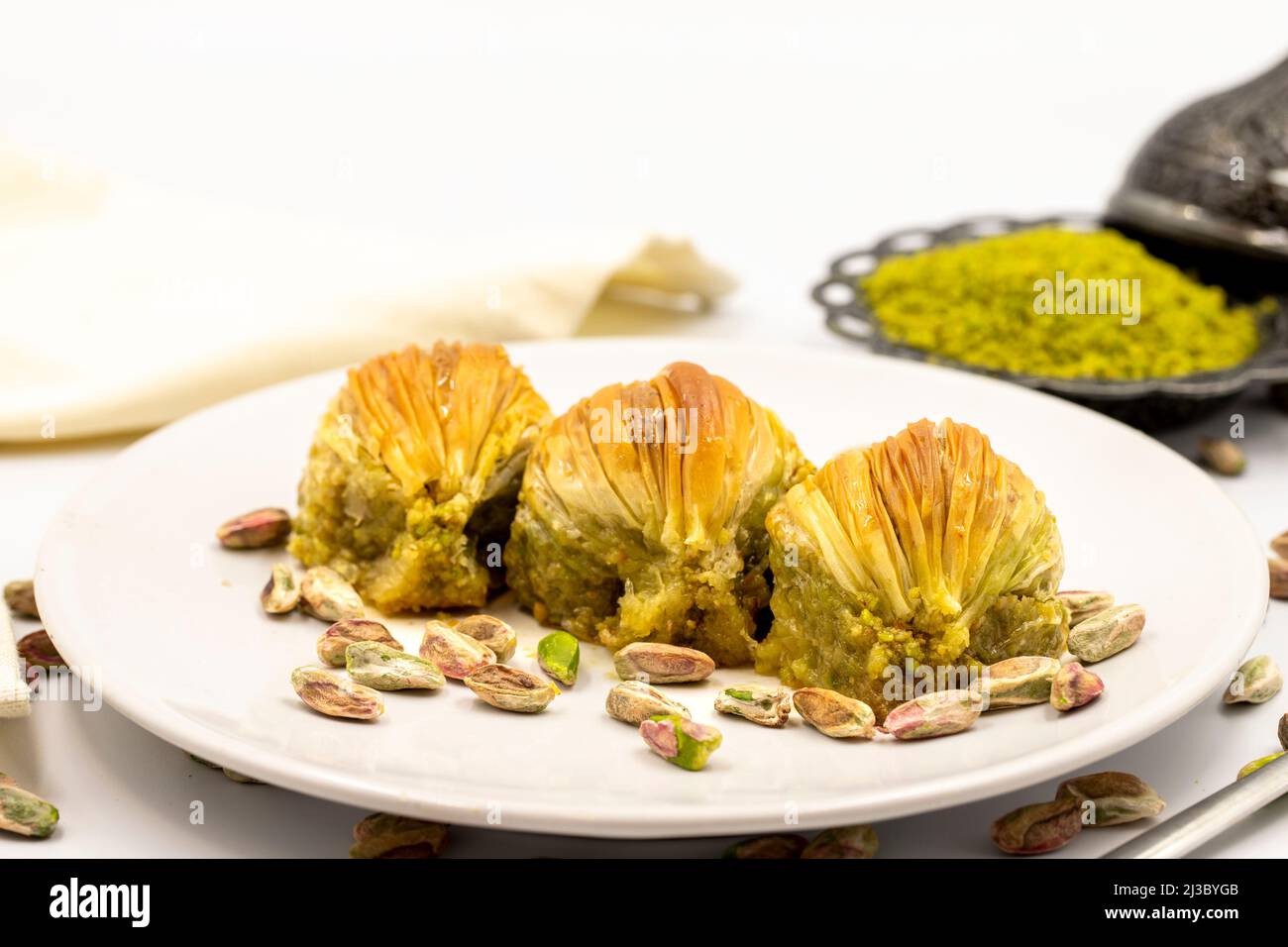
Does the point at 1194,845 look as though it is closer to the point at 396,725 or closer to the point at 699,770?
the point at 699,770

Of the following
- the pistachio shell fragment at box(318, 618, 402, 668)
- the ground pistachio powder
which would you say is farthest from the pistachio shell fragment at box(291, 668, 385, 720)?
the ground pistachio powder

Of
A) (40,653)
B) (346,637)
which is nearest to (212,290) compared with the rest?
(40,653)

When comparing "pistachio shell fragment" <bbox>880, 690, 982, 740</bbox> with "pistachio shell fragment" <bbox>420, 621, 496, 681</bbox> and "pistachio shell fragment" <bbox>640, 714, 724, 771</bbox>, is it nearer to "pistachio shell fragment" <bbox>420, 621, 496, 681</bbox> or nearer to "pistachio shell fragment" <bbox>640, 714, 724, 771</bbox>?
"pistachio shell fragment" <bbox>640, 714, 724, 771</bbox>

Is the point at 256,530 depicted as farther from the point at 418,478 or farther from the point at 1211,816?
the point at 1211,816

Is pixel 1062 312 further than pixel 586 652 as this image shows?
Yes

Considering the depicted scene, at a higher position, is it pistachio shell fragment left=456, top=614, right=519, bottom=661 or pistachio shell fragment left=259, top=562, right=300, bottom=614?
pistachio shell fragment left=259, top=562, right=300, bottom=614

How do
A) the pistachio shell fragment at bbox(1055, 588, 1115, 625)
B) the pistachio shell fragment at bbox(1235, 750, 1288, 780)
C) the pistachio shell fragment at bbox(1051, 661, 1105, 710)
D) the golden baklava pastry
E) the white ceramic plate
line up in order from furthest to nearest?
the golden baklava pastry
the pistachio shell fragment at bbox(1055, 588, 1115, 625)
the pistachio shell fragment at bbox(1235, 750, 1288, 780)
the pistachio shell fragment at bbox(1051, 661, 1105, 710)
the white ceramic plate
